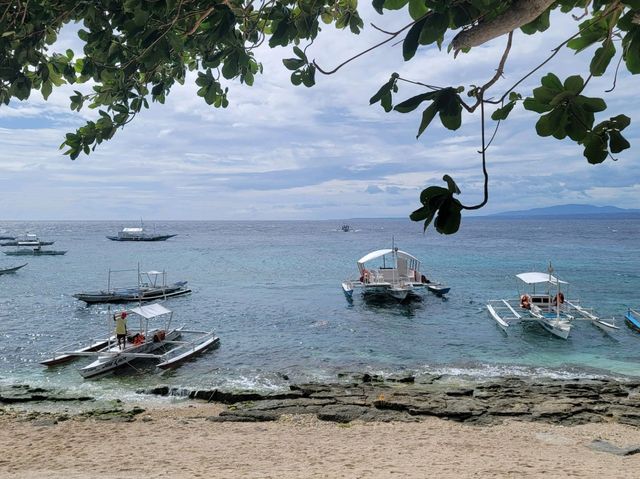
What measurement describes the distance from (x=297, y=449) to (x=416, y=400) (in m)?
5.18

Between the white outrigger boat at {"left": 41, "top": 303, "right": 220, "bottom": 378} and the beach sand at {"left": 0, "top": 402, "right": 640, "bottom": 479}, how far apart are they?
148 inches

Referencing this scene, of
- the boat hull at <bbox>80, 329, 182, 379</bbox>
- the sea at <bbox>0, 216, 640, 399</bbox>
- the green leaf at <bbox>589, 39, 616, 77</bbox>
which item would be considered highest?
the green leaf at <bbox>589, 39, 616, 77</bbox>

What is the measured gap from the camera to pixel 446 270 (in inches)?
2045

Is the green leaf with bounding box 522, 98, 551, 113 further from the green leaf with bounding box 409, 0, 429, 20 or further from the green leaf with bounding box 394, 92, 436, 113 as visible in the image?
the green leaf with bounding box 409, 0, 429, 20

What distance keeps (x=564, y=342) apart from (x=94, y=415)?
19.2 meters

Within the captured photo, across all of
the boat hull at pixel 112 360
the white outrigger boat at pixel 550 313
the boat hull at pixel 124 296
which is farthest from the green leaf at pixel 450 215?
the boat hull at pixel 124 296

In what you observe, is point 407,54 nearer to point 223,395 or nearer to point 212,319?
point 223,395

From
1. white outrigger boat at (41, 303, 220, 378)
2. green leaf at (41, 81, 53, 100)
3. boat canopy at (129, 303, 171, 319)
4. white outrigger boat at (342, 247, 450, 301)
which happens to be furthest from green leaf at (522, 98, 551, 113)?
white outrigger boat at (342, 247, 450, 301)

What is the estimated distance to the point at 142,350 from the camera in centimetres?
1928

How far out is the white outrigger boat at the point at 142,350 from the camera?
58.4 feet

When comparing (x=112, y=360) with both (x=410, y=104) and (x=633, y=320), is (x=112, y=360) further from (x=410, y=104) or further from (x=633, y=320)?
(x=633, y=320)

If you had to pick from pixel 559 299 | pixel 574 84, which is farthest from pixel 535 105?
pixel 559 299

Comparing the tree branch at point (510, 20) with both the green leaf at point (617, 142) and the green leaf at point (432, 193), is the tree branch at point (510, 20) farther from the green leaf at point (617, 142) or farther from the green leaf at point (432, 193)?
the green leaf at point (432, 193)

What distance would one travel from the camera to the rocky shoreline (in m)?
13.5
